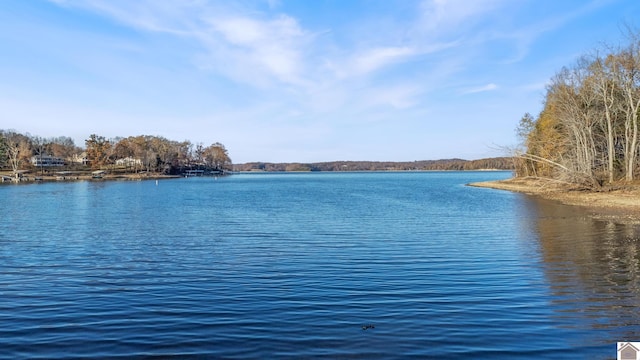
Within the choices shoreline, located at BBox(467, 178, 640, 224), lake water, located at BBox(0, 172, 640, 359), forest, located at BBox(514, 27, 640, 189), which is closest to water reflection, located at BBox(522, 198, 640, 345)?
lake water, located at BBox(0, 172, 640, 359)

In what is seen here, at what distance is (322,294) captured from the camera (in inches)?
377

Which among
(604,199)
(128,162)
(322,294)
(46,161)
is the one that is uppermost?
(46,161)

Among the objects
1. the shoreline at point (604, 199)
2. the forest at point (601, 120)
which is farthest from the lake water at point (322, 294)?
the forest at point (601, 120)

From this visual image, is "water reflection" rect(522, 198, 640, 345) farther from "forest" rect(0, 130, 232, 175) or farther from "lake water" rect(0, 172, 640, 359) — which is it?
"forest" rect(0, 130, 232, 175)

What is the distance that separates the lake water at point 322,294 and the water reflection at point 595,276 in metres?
0.05

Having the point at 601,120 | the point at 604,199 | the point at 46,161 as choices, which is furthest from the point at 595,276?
the point at 46,161

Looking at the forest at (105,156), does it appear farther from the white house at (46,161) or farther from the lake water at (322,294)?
the lake water at (322,294)

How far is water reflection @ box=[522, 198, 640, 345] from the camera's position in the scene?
7402mm

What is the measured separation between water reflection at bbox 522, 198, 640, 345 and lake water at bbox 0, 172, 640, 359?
5 cm

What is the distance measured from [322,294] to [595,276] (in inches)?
268

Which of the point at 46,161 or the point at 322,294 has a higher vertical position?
the point at 46,161

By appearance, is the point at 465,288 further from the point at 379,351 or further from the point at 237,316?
the point at 237,316

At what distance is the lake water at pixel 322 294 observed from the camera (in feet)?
21.8

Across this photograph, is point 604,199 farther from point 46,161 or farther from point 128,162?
point 46,161
